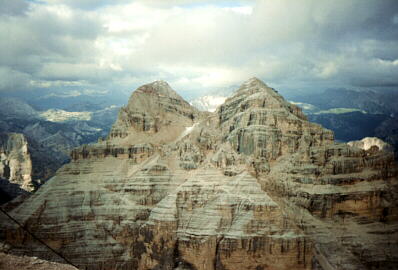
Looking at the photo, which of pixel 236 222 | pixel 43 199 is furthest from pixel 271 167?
pixel 43 199

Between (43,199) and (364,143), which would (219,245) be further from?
(364,143)

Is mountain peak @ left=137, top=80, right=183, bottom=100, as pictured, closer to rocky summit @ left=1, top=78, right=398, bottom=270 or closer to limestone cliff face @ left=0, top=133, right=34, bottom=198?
rocky summit @ left=1, top=78, right=398, bottom=270

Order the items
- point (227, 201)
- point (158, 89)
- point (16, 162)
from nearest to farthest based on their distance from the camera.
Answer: point (227, 201) < point (158, 89) < point (16, 162)

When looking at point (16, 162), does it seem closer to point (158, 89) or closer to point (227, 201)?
point (158, 89)

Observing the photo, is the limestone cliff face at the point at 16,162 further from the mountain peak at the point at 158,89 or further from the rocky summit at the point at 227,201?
the rocky summit at the point at 227,201

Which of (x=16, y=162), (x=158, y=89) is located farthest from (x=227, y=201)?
(x=16, y=162)
